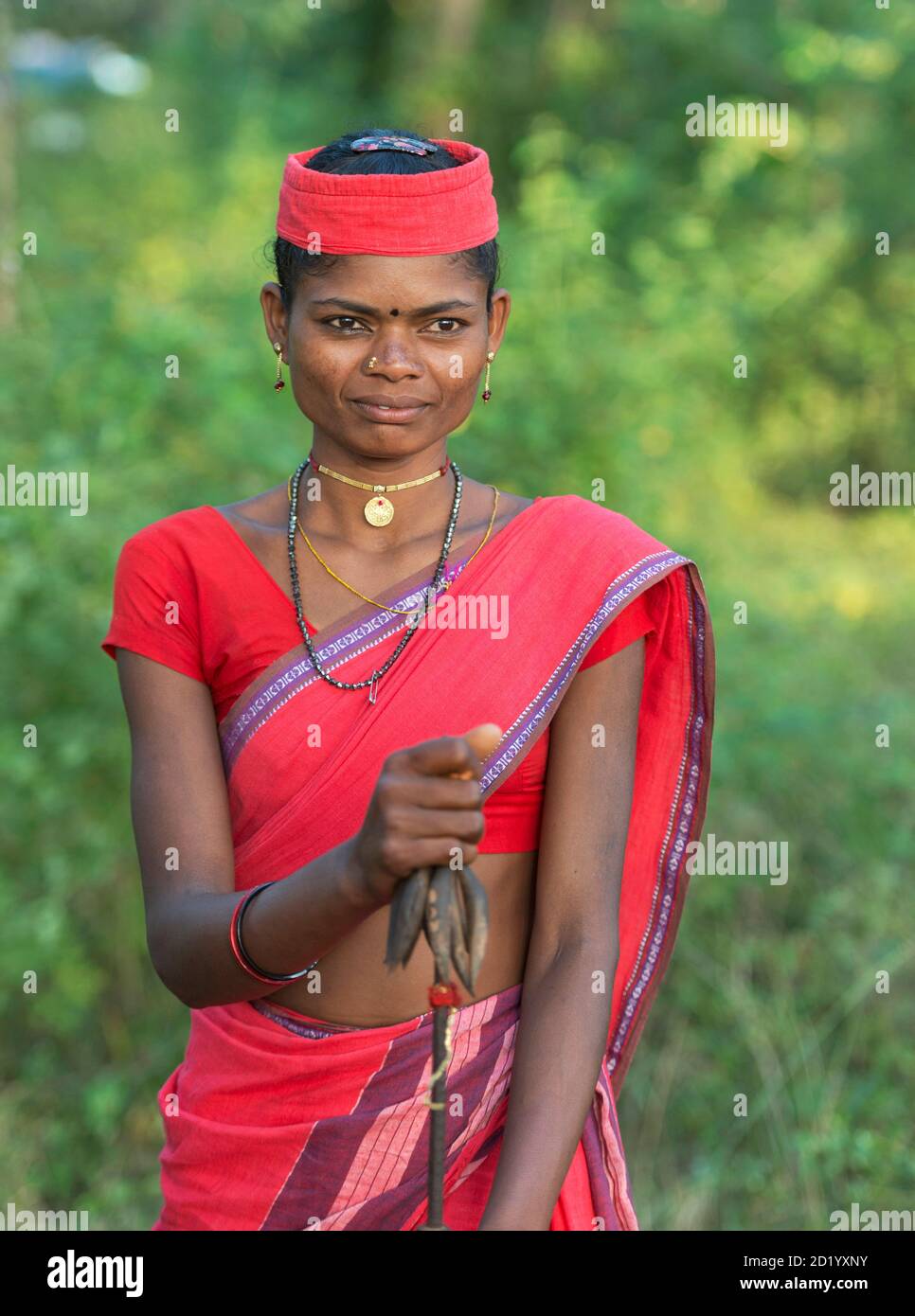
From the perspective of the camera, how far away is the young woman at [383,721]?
2.13 metres

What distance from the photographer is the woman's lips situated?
2.16 m

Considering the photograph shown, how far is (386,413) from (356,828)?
570 mm

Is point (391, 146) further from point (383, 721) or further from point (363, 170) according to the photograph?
point (383, 721)

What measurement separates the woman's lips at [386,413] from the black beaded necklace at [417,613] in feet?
0.70

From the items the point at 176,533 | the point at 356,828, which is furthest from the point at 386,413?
the point at 356,828

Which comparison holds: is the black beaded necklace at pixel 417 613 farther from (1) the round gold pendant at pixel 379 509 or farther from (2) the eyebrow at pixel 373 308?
(2) the eyebrow at pixel 373 308

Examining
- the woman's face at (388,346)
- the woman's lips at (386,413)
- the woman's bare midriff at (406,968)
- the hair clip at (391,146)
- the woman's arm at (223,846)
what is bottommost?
the woman's bare midriff at (406,968)

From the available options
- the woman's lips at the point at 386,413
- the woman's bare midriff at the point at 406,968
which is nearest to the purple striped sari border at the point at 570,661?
the woman's bare midriff at the point at 406,968

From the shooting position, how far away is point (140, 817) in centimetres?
219

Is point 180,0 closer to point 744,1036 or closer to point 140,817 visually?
point 744,1036

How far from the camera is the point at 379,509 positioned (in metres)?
2.29

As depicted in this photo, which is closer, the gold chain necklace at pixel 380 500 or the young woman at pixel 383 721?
the young woman at pixel 383 721

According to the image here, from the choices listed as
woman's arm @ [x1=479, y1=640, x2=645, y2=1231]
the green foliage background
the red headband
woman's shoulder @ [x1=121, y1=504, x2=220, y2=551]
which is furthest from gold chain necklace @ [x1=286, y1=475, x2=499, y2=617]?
the green foliage background

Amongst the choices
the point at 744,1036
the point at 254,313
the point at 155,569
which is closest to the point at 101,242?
the point at 254,313
